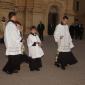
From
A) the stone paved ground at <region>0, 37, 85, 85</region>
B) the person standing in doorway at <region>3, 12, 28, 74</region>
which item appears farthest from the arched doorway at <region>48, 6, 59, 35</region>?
the person standing in doorway at <region>3, 12, 28, 74</region>

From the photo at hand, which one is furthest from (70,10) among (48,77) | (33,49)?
(48,77)

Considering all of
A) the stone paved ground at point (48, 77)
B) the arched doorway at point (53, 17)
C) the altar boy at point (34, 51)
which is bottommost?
the arched doorway at point (53, 17)

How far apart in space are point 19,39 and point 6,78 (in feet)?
4.99

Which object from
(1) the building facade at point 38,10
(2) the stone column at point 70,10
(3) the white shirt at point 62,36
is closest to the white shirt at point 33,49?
(3) the white shirt at point 62,36

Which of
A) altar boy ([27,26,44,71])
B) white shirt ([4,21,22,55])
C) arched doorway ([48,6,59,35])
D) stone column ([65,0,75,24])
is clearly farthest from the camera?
stone column ([65,0,75,24])

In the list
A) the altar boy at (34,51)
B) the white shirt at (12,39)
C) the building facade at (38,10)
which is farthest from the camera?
the building facade at (38,10)

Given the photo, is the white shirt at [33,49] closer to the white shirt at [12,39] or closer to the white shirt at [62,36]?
the white shirt at [62,36]

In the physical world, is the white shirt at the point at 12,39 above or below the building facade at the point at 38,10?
above

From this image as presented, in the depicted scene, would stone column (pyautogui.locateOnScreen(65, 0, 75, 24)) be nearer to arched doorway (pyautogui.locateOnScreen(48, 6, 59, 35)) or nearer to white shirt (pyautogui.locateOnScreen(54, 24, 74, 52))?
arched doorway (pyautogui.locateOnScreen(48, 6, 59, 35))

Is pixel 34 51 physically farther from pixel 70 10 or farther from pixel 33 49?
pixel 70 10

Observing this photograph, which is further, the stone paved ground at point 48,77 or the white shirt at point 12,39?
the white shirt at point 12,39

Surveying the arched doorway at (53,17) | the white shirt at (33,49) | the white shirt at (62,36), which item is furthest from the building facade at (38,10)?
the white shirt at (33,49)

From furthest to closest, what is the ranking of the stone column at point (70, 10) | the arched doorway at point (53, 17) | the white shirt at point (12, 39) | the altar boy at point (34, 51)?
the stone column at point (70, 10)
the arched doorway at point (53, 17)
the altar boy at point (34, 51)
the white shirt at point (12, 39)

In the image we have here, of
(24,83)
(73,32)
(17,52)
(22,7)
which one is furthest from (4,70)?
(22,7)
